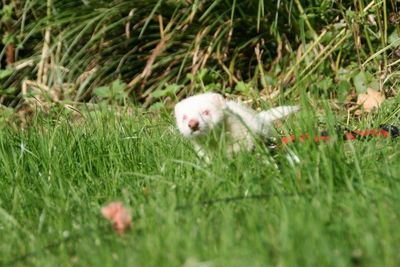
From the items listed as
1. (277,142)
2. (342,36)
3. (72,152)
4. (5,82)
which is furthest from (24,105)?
(277,142)

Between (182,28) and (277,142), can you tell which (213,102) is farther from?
(182,28)

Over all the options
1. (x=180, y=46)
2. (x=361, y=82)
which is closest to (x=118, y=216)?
(x=361, y=82)

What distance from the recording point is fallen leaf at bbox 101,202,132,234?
2.69m

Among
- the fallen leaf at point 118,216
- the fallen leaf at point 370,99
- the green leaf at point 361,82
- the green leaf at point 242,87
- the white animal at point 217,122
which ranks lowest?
the green leaf at point 242,87

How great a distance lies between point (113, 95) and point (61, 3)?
1.44m

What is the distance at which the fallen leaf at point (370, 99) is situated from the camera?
5672 mm

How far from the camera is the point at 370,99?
575cm

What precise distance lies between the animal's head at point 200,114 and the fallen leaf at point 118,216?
1018 mm

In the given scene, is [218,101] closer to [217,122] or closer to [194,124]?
[217,122]

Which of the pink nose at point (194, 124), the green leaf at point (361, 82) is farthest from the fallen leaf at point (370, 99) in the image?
the pink nose at point (194, 124)

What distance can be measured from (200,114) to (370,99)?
219 centimetres

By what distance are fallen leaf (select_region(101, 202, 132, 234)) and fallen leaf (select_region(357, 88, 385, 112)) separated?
313 cm

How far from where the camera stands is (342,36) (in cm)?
648

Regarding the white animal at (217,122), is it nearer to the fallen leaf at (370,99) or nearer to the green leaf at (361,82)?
the fallen leaf at (370,99)
